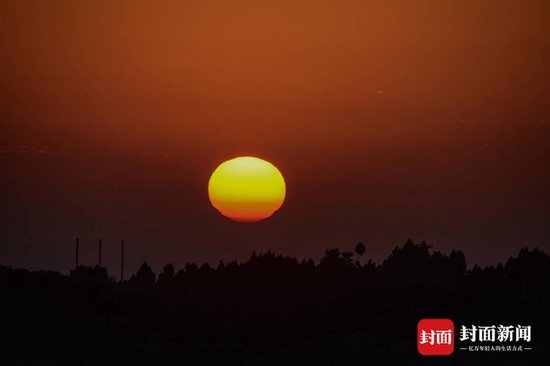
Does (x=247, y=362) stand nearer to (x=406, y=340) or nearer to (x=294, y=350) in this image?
(x=294, y=350)

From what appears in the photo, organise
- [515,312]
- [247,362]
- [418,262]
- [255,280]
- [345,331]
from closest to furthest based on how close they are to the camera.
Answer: [247,362] < [345,331] < [515,312] < [255,280] < [418,262]

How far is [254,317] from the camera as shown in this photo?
40.3 m

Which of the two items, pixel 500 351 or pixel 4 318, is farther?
pixel 4 318

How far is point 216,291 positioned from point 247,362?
17926mm

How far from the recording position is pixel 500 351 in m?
31.6

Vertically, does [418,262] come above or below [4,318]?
above

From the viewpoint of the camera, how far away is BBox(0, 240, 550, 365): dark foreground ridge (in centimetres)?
3048

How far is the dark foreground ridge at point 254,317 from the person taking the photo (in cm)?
3048

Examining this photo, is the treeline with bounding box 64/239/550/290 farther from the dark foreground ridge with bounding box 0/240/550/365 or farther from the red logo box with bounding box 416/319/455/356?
the red logo box with bounding box 416/319/455/356

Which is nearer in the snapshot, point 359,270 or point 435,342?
point 435,342

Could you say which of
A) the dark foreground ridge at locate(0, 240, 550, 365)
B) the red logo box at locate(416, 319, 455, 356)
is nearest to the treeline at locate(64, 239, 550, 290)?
the dark foreground ridge at locate(0, 240, 550, 365)

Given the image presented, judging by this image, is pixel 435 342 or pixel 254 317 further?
pixel 254 317

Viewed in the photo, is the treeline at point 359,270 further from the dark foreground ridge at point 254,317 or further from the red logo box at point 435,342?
the red logo box at point 435,342

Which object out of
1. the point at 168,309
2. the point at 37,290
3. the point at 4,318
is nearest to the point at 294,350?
the point at 168,309
